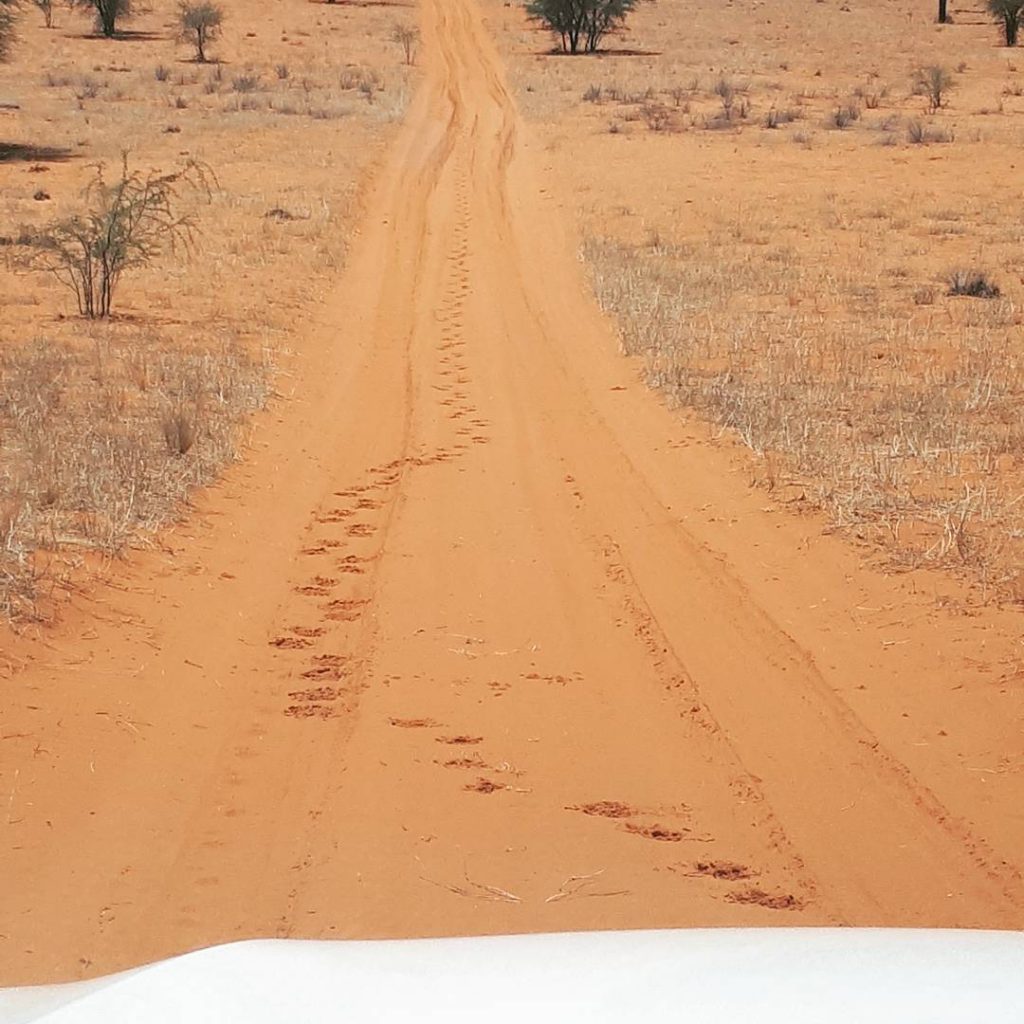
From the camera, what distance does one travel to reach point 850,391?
10.2 m

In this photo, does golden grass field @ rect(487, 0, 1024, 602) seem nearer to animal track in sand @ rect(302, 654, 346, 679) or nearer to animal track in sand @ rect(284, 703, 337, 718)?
animal track in sand @ rect(302, 654, 346, 679)

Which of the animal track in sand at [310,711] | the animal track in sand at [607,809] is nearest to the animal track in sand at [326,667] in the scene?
the animal track in sand at [310,711]

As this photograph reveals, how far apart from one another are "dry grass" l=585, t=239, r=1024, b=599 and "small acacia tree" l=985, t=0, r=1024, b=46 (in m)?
36.9

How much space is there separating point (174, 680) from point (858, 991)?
4.13m

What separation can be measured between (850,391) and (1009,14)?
42.9 m

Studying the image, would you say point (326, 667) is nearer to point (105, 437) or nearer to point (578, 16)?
point (105, 437)

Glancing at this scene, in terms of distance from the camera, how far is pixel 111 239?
1302 cm

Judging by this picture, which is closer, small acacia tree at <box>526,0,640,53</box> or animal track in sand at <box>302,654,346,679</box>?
animal track in sand at <box>302,654,346,679</box>

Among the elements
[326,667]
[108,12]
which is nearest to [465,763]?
[326,667]

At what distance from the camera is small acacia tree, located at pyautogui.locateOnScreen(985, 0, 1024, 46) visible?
47188mm

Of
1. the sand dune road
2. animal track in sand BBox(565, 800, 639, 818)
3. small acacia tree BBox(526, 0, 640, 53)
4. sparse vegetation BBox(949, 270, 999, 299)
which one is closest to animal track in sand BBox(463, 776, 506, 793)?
the sand dune road

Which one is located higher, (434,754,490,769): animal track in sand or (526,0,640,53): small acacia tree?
(526,0,640,53): small acacia tree

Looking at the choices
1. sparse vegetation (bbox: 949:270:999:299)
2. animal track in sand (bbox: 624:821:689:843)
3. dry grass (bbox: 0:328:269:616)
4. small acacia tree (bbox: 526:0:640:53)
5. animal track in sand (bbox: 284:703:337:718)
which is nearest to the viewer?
animal track in sand (bbox: 624:821:689:843)

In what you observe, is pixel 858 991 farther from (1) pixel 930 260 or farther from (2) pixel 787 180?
(2) pixel 787 180
